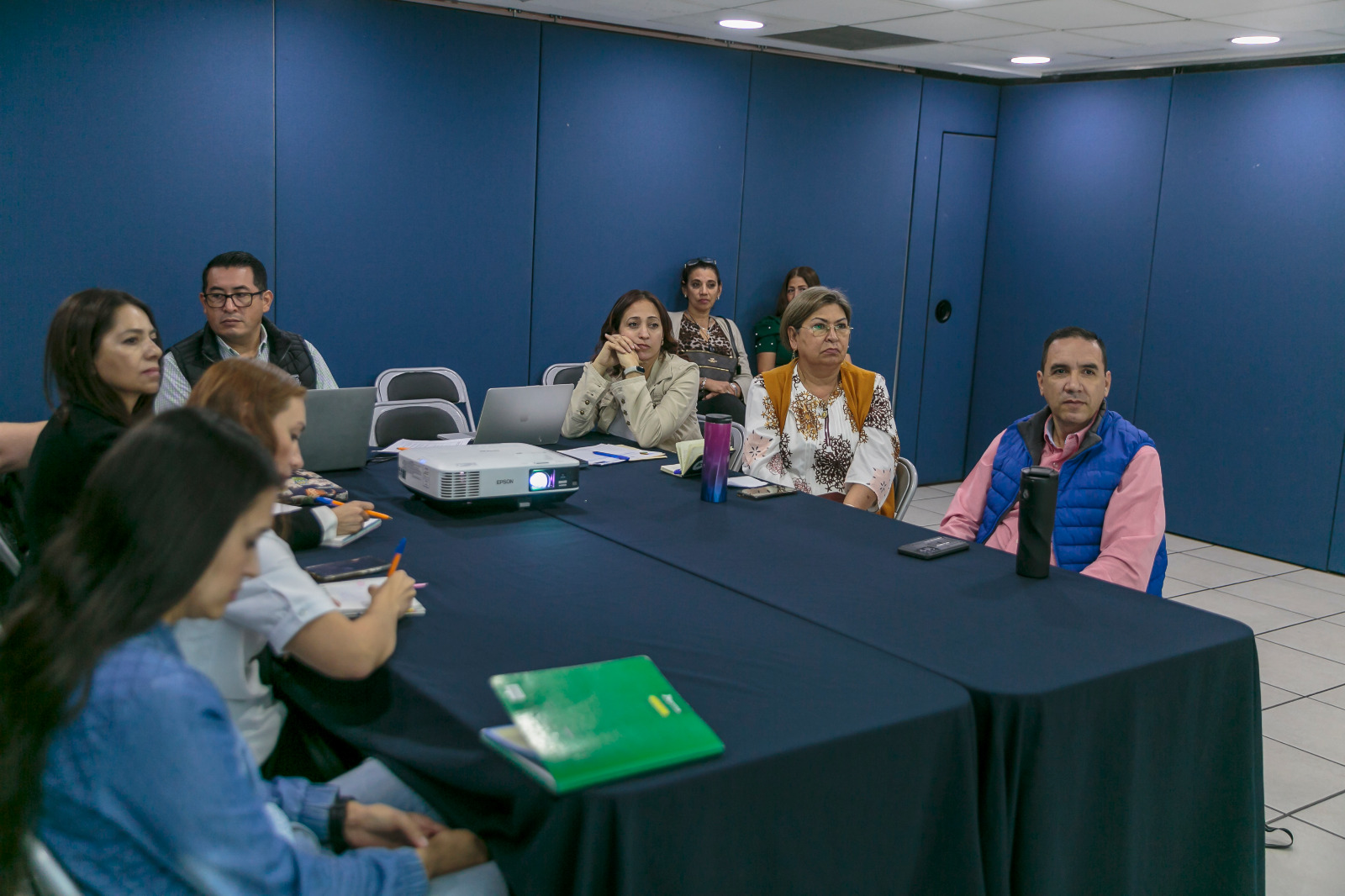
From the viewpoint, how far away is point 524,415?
3607mm

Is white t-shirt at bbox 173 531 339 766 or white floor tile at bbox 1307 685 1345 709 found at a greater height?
white t-shirt at bbox 173 531 339 766

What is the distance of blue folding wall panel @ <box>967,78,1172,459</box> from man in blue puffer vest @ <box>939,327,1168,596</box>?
3919mm

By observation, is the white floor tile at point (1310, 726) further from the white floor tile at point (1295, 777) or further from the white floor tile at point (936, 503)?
the white floor tile at point (936, 503)

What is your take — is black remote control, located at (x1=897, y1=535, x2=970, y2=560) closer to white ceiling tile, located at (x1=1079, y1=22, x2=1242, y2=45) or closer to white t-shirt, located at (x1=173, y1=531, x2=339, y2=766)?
white t-shirt, located at (x1=173, y1=531, x2=339, y2=766)

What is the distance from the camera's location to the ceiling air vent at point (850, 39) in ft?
18.4

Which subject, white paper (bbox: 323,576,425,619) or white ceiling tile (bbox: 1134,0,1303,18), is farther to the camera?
white ceiling tile (bbox: 1134,0,1303,18)

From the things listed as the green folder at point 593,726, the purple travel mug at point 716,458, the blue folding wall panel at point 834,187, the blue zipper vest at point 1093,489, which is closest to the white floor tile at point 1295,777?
the blue zipper vest at point 1093,489

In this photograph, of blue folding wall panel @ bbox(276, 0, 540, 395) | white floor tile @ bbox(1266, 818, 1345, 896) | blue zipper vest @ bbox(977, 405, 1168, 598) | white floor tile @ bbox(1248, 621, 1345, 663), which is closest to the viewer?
white floor tile @ bbox(1266, 818, 1345, 896)

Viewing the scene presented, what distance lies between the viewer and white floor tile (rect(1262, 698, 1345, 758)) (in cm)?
358

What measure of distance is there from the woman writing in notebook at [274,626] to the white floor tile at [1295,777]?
2.75m

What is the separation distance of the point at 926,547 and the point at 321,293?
3.64 m

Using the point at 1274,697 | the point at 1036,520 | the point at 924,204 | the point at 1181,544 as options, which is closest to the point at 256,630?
the point at 1036,520

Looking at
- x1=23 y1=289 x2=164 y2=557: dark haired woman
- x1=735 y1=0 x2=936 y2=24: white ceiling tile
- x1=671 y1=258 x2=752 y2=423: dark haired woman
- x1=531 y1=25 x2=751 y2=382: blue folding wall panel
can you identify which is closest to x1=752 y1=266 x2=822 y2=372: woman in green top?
x1=671 y1=258 x2=752 y2=423: dark haired woman

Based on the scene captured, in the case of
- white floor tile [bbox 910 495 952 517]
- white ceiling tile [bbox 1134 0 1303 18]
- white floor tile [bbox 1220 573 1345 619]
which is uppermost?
white ceiling tile [bbox 1134 0 1303 18]
